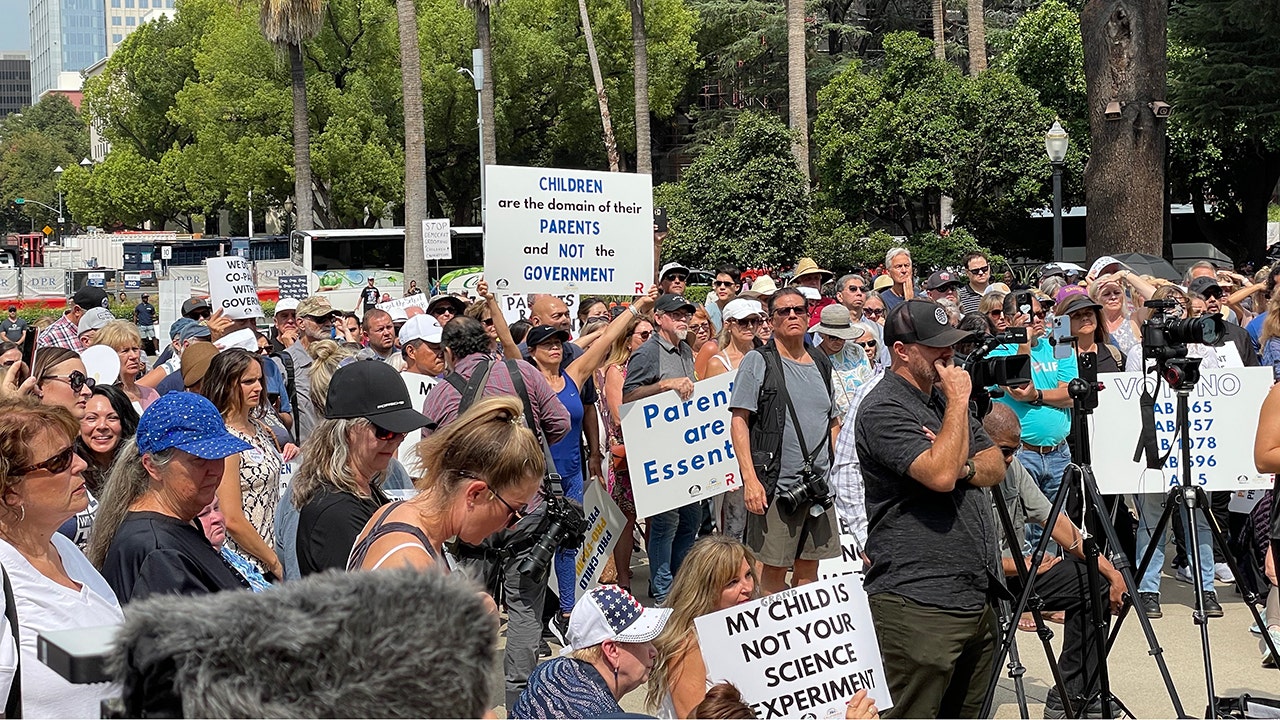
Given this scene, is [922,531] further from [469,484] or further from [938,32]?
[938,32]

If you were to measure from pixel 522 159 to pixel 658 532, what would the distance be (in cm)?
4668

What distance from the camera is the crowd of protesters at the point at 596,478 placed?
338 cm

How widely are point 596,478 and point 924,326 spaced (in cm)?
383

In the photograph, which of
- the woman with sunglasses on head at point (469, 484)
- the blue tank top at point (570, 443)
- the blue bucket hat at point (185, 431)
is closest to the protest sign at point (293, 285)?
the blue tank top at point (570, 443)

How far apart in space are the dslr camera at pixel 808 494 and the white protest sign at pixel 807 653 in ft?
7.36

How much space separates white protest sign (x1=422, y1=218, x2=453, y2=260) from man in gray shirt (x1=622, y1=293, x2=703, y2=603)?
38.4 ft

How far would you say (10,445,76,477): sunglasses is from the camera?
334 centimetres

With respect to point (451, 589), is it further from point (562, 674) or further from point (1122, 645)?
point (1122, 645)

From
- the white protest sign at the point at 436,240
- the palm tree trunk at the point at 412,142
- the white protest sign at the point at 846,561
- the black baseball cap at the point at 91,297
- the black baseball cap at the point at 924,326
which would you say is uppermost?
the palm tree trunk at the point at 412,142

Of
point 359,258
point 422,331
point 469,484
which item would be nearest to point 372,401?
point 469,484

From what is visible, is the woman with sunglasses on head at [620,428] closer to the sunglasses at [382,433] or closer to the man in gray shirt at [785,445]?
the man in gray shirt at [785,445]

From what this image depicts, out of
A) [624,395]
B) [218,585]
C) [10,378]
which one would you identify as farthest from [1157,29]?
[218,585]

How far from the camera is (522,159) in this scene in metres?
53.8

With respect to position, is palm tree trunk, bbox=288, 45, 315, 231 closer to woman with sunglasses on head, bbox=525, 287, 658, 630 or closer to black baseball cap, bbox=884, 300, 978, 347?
woman with sunglasses on head, bbox=525, 287, 658, 630
